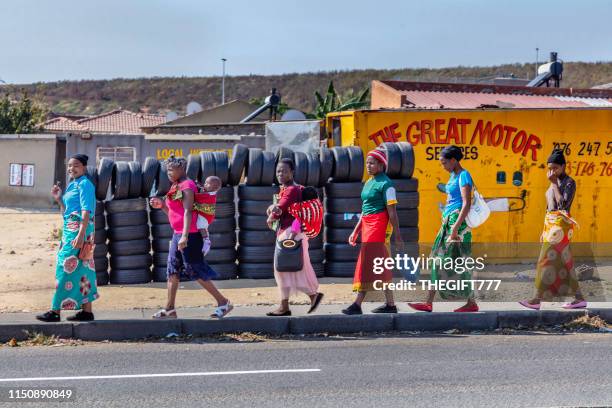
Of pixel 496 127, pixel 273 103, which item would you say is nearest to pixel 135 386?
pixel 496 127

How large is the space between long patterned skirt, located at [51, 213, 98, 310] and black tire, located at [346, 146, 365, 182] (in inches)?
182

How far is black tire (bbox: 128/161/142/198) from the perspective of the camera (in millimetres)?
12164

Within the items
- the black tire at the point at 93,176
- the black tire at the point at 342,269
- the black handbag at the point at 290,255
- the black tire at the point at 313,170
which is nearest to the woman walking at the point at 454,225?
the black handbag at the point at 290,255

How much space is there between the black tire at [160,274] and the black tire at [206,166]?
1376 millimetres

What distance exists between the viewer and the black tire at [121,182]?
39.6 ft

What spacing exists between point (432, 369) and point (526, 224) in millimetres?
Result: 6933

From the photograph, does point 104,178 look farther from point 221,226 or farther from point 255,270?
point 255,270

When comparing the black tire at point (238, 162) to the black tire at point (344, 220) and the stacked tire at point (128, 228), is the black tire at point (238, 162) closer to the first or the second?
the stacked tire at point (128, 228)

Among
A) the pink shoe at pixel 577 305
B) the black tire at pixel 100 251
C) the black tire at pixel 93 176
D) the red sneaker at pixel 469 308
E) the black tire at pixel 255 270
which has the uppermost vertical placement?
the black tire at pixel 93 176

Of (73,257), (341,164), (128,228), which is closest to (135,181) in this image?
(128,228)

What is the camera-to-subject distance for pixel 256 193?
12.4 meters

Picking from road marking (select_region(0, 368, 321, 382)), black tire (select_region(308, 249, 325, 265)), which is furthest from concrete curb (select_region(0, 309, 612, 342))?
black tire (select_region(308, 249, 325, 265))

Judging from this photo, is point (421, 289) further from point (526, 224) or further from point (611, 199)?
point (611, 199)

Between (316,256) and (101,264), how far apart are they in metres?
3.02
